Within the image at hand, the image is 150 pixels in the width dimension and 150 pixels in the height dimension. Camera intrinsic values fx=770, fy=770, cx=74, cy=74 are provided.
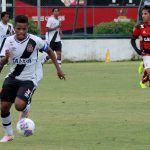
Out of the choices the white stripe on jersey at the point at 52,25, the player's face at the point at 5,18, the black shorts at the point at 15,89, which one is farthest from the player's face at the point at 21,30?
the white stripe on jersey at the point at 52,25

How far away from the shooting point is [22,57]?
11.4 metres

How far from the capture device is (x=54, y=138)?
11375 millimetres

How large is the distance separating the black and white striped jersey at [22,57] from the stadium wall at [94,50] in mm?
21908

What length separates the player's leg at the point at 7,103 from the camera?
11219mm

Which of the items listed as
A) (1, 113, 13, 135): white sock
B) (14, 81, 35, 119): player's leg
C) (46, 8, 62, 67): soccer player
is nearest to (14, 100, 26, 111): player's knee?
(14, 81, 35, 119): player's leg

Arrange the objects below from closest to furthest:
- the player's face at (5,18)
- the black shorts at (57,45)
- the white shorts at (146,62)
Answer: the white shorts at (146,62) → the player's face at (5,18) → the black shorts at (57,45)

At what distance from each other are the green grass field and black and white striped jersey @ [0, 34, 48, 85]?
95cm

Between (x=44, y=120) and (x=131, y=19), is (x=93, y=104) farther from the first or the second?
(x=131, y=19)

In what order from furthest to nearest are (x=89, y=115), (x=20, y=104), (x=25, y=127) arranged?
(x=89, y=115), (x=20, y=104), (x=25, y=127)

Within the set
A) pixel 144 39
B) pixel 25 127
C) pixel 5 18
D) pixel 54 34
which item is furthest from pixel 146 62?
pixel 54 34

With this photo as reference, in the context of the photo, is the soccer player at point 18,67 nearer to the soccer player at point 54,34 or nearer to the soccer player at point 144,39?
the soccer player at point 144,39

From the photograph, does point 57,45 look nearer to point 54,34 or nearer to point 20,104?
point 54,34

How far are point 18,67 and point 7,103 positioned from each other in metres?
0.58

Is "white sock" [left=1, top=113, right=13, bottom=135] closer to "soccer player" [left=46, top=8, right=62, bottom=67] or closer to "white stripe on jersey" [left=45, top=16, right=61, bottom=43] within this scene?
"soccer player" [left=46, top=8, right=62, bottom=67]
